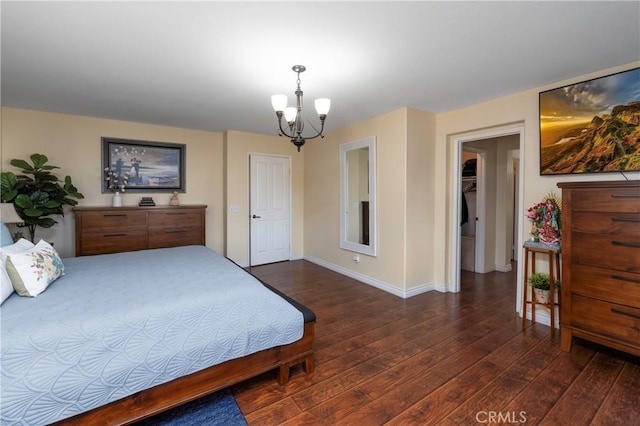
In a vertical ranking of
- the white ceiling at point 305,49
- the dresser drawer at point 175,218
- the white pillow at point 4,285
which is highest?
the white ceiling at point 305,49

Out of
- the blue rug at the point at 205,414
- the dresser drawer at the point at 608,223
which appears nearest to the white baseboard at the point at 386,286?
the dresser drawer at the point at 608,223

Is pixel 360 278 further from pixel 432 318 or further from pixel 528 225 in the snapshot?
pixel 528 225

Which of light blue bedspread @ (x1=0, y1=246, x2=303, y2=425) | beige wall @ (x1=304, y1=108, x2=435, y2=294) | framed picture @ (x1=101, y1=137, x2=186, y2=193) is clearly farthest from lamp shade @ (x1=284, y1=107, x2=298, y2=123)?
framed picture @ (x1=101, y1=137, x2=186, y2=193)

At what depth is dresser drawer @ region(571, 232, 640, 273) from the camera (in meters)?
2.02

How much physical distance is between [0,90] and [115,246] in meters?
2.03

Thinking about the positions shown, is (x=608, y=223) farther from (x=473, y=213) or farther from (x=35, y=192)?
(x=35, y=192)

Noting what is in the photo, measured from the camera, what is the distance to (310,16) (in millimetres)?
1767

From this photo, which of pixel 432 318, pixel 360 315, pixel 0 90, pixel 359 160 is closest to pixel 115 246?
pixel 0 90

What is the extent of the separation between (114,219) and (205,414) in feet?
10.5

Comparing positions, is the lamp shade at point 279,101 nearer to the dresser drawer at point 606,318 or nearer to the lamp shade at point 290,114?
the lamp shade at point 290,114

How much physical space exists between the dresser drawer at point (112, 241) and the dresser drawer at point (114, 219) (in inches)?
3.3

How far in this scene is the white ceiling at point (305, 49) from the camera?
1.73 m
